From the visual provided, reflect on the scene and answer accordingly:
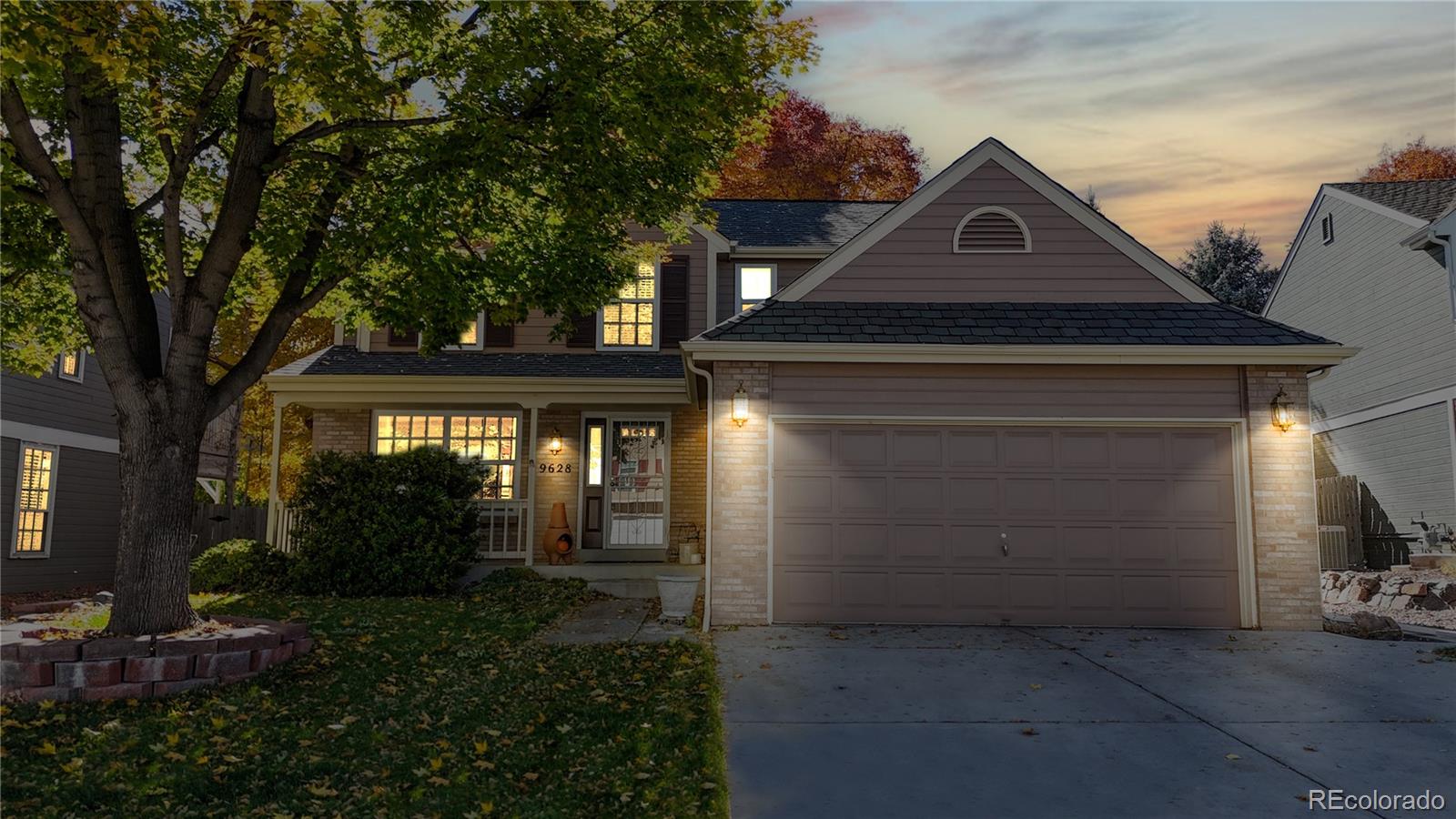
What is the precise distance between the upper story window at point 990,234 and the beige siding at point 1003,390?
5.52 feet

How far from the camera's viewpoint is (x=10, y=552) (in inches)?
609

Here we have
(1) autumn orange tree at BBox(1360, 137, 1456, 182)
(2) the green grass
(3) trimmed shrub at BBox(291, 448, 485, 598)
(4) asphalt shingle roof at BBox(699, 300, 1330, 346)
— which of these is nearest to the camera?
(2) the green grass

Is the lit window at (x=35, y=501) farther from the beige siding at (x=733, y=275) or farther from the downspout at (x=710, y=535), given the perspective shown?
the downspout at (x=710, y=535)

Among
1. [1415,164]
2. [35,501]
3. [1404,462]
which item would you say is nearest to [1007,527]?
[1404,462]

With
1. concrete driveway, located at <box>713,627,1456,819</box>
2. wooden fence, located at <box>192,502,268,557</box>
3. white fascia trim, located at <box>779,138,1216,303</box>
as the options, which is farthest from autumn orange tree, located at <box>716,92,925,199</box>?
concrete driveway, located at <box>713,627,1456,819</box>

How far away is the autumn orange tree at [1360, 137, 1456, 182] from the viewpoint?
94.1 feet

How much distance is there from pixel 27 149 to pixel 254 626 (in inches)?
180

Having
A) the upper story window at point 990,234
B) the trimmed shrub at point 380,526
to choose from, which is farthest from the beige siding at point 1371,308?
the trimmed shrub at point 380,526

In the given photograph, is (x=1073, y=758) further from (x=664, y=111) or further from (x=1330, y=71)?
(x=1330, y=71)

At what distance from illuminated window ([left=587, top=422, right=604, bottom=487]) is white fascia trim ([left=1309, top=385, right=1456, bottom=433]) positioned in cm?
1423

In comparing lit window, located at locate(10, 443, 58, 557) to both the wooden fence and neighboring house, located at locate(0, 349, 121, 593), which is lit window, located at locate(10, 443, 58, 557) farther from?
the wooden fence

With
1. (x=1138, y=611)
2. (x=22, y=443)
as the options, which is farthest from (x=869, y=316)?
(x=22, y=443)

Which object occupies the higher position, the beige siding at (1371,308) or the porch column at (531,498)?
the beige siding at (1371,308)

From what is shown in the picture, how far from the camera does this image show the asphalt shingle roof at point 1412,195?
679 inches
